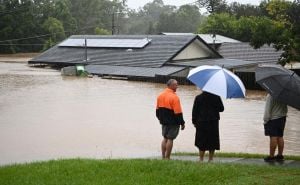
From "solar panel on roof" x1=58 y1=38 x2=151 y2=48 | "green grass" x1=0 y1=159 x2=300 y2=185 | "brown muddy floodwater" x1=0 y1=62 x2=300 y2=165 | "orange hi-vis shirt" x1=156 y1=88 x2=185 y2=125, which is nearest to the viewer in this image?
"green grass" x1=0 y1=159 x2=300 y2=185

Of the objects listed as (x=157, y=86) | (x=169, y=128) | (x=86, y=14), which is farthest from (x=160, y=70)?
(x=86, y=14)

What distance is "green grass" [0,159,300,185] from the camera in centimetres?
567

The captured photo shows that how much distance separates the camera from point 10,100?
22.7 meters

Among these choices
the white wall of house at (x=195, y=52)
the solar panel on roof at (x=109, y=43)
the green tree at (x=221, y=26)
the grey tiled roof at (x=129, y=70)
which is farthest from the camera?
the green tree at (x=221, y=26)

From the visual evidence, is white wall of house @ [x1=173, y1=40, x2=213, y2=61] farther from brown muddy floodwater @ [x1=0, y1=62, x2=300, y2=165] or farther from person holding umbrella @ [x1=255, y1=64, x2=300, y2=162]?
person holding umbrella @ [x1=255, y1=64, x2=300, y2=162]

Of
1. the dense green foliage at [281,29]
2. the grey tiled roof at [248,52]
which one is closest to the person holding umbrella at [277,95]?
the dense green foliage at [281,29]

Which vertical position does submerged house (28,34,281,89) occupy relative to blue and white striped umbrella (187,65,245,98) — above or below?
below

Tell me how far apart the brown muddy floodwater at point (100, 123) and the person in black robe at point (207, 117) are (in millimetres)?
3811

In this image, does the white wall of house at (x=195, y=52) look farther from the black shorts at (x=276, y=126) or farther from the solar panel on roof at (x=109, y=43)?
the black shorts at (x=276, y=126)

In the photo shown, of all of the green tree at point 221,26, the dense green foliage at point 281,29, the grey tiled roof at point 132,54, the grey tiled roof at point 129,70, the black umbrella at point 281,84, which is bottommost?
the grey tiled roof at point 129,70

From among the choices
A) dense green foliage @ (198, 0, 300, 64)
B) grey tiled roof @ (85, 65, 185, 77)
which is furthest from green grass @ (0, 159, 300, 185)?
grey tiled roof @ (85, 65, 185, 77)

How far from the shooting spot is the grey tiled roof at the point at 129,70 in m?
32.1

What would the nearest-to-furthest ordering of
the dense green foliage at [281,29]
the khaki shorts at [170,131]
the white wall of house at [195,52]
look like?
the khaki shorts at [170,131], the dense green foliage at [281,29], the white wall of house at [195,52]

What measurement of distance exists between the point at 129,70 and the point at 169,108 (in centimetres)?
2670
